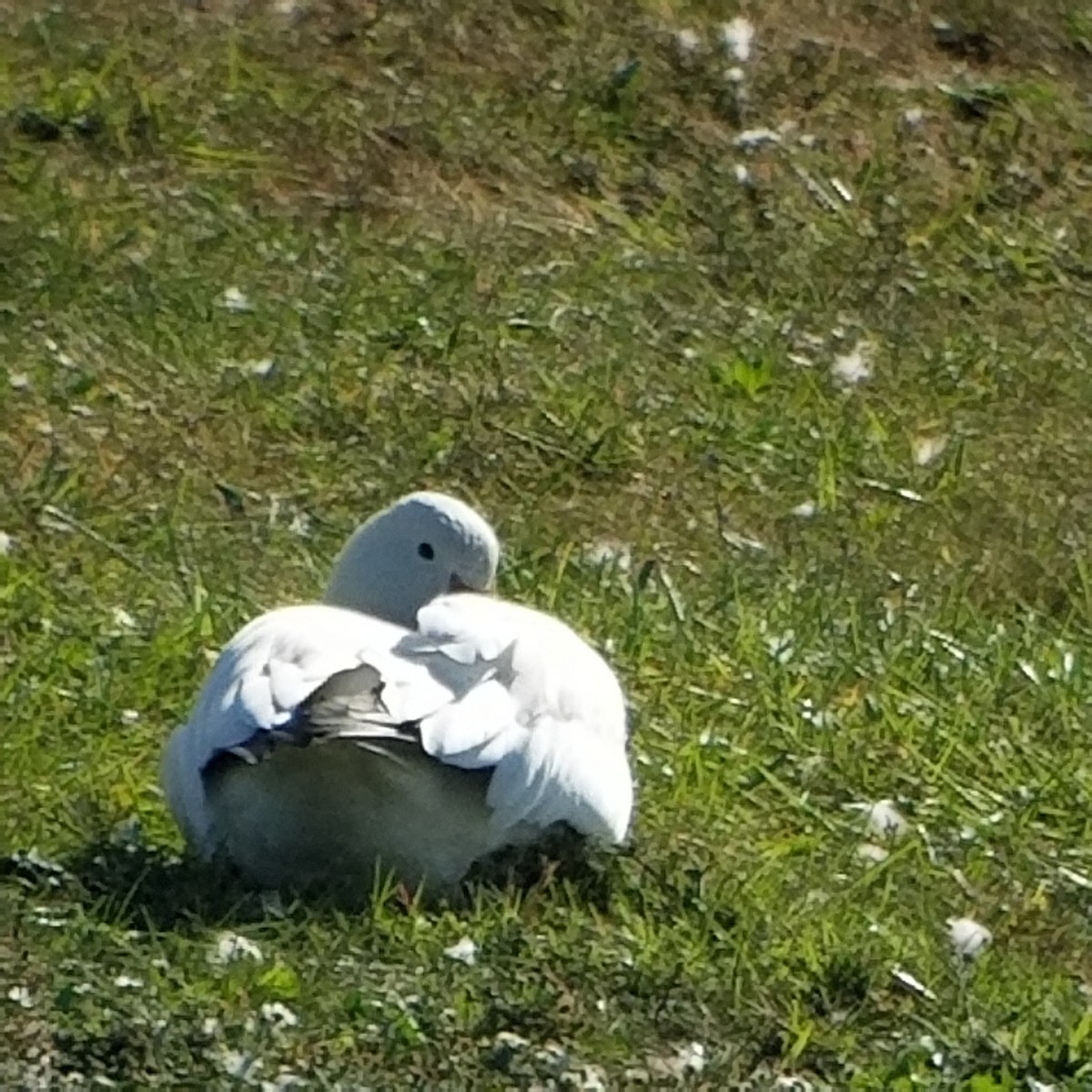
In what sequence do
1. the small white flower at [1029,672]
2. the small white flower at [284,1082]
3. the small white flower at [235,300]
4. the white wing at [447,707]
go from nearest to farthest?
the small white flower at [284,1082] → the white wing at [447,707] → the small white flower at [1029,672] → the small white flower at [235,300]

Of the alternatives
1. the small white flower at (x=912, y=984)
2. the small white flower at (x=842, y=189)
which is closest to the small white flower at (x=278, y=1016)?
the small white flower at (x=912, y=984)

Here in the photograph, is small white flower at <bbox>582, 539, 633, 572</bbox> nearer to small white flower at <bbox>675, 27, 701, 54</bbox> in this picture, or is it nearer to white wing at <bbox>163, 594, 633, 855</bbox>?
white wing at <bbox>163, 594, 633, 855</bbox>

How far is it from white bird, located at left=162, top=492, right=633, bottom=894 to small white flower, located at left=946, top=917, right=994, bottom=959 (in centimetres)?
54

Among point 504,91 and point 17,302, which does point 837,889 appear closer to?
point 17,302

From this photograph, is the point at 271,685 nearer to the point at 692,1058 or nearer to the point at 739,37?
the point at 692,1058

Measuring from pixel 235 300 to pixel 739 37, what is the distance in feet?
7.18

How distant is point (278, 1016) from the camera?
15.4ft

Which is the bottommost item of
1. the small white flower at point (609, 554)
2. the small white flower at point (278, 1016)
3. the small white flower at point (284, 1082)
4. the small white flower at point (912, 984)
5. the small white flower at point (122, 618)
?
the small white flower at point (609, 554)

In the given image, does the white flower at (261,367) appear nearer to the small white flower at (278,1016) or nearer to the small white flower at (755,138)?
the small white flower at (755,138)

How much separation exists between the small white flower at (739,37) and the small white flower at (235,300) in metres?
2.04

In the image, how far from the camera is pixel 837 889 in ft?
Result: 17.7

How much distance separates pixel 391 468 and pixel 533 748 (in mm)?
2264

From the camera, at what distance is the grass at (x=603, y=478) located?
489 centimetres

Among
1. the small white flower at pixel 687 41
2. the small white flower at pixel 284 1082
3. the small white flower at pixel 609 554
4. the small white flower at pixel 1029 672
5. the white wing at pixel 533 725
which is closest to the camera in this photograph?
the small white flower at pixel 284 1082
